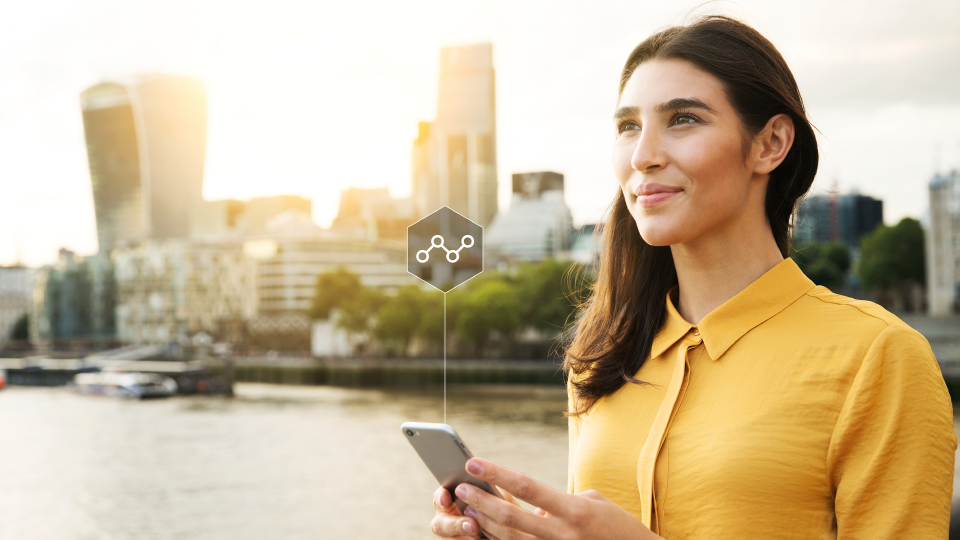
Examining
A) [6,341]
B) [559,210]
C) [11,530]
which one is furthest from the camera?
[6,341]

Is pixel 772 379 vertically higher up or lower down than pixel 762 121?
lower down

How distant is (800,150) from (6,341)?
2904 inches

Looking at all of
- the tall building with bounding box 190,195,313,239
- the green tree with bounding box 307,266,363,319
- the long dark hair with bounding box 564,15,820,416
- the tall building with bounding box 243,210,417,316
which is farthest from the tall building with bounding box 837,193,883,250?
the long dark hair with bounding box 564,15,820,416

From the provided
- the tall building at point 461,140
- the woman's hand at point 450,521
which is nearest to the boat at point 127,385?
the woman's hand at point 450,521

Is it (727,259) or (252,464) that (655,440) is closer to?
(727,259)

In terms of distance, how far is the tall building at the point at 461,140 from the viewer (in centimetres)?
7325

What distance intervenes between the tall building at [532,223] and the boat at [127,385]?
20.7 meters

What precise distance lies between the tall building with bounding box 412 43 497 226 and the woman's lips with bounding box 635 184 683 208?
7107 centimetres

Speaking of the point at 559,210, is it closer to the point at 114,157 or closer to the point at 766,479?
the point at 114,157

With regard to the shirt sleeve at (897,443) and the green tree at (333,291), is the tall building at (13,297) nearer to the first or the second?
the green tree at (333,291)

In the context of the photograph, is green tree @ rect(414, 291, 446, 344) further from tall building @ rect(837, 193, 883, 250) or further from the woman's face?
tall building @ rect(837, 193, 883, 250)

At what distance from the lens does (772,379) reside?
903mm

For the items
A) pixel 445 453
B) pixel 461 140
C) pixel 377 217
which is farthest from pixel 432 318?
pixel 461 140

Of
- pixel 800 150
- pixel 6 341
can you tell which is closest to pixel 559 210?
pixel 6 341
